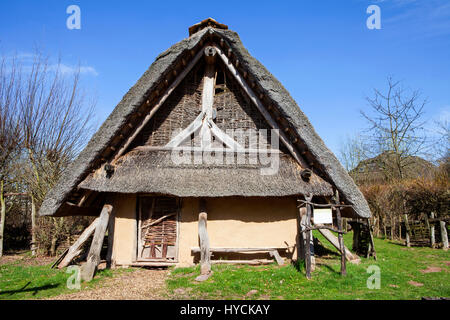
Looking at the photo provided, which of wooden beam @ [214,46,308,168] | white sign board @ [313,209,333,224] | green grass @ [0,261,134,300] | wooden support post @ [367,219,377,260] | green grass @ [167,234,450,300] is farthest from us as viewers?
wooden support post @ [367,219,377,260]

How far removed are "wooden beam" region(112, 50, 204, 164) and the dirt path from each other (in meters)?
3.06

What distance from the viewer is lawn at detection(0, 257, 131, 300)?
5.24m

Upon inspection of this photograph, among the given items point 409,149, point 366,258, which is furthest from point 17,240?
point 409,149

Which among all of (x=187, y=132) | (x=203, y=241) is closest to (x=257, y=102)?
(x=187, y=132)

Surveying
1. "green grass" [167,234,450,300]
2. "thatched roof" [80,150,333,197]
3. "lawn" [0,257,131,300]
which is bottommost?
"lawn" [0,257,131,300]

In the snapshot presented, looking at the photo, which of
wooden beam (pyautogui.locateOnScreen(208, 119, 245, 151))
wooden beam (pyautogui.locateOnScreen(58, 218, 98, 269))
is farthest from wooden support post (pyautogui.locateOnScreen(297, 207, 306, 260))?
wooden beam (pyautogui.locateOnScreen(58, 218, 98, 269))

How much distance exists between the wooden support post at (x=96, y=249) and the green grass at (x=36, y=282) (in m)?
0.22

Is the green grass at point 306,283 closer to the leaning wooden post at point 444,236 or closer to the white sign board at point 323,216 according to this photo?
the white sign board at point 323,216

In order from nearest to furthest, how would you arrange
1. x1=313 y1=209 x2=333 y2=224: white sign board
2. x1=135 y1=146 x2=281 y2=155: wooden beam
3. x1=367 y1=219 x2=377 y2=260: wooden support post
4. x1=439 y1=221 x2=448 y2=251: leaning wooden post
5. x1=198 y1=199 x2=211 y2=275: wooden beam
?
1. x1=313 y1=209 x2=333 y2=224: white sign board
2. x1=198 y1=199 x2=211 y2=275: wooden beam
3. x1=135 y1=146 x2=281 y2=155: wooden beam
4. x1=367 y1=219 x2=377 y2=260: wooden support post
5. x1=439 y1=221 x2=448 y2=251: leaning wooden post

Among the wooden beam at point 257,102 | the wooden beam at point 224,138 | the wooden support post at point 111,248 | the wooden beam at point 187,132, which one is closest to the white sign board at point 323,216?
the wooden beam at point 257,102

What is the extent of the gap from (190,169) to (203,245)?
2.02 meters

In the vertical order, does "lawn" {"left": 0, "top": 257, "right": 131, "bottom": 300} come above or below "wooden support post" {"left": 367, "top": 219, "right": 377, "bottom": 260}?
below

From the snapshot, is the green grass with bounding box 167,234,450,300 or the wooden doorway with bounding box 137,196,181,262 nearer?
the green grass with bounding box 167,234,450,300

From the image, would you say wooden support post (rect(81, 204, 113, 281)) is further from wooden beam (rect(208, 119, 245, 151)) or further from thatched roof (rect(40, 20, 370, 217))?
wooden beam (rect(208, 119, 245, 151))
